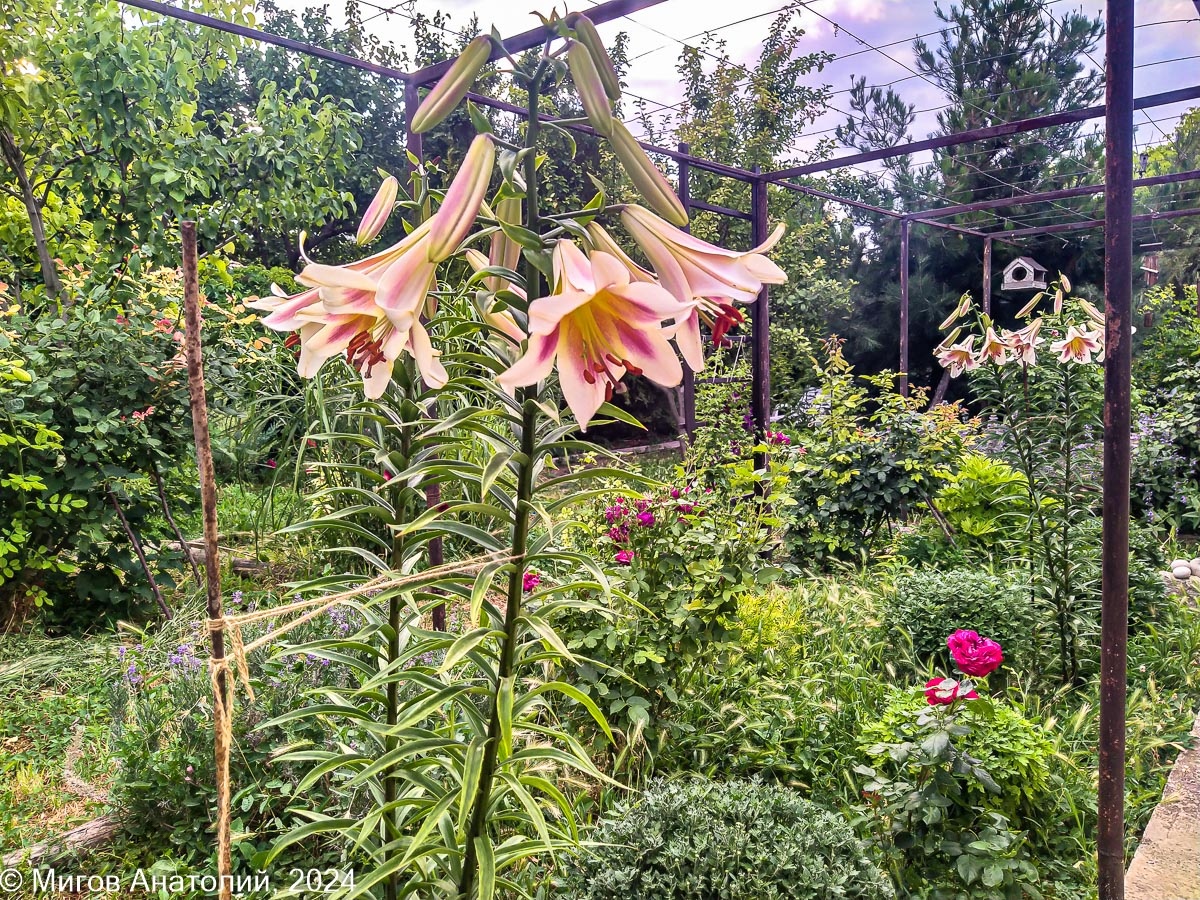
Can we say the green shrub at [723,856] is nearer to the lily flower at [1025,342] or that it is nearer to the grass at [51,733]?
the grass at [51,733]

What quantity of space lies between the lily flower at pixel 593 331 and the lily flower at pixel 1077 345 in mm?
2602

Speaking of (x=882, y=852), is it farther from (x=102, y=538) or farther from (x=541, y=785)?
(x=102, y=538)

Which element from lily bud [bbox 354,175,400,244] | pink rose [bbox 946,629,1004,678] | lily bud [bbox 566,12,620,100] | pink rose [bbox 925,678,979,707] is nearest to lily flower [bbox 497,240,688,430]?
lily bud [bbox 566,12,620,100]

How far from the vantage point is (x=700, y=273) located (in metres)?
0.83

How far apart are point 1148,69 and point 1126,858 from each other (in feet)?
24.8

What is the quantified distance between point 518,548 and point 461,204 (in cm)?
47

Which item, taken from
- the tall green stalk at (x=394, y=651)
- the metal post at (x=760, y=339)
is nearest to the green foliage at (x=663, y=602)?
the tall green stalk at (x=394, y=651)

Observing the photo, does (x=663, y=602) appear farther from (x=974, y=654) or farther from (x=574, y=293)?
(x=574, y=293)

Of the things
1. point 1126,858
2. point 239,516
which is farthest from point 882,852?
point 239,516

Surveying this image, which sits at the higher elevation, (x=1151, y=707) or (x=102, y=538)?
(x=102, y=538)

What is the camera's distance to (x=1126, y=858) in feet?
6.31

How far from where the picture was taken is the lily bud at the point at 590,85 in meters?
0.82

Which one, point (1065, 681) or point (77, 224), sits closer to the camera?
point (1065, 681)

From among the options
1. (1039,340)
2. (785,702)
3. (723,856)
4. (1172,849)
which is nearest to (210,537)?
(723,856)
